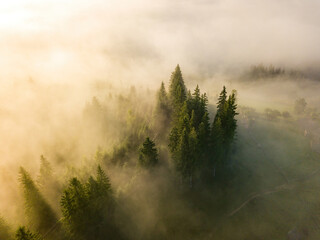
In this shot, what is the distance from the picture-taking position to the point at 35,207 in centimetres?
3897

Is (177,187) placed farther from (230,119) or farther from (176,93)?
(176,93)

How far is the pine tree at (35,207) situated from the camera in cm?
3825

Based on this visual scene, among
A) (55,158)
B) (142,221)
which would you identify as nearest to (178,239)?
(142,221)

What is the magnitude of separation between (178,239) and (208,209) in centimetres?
985

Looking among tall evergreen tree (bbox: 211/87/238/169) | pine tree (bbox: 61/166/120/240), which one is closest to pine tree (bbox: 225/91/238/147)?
tall evergreen tree (bbox: 211/87/238/169)

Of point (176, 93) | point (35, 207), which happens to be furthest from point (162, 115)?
point (35, 207)

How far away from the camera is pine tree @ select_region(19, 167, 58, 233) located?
38.2 m

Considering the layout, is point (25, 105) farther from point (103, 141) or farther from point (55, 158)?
point (103, 141)

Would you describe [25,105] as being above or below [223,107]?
above

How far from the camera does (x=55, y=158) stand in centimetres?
8800

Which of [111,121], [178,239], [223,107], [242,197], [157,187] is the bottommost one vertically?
[242,197]

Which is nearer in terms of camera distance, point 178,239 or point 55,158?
point 178,239

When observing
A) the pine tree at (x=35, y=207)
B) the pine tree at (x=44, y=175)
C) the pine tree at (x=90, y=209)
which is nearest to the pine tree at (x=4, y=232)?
the pine tree at (x=35, y=207)

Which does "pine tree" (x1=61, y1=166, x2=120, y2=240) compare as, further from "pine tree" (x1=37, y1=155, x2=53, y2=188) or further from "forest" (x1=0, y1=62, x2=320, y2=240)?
"pine tree" (x1=37, y1=155, x2=53, y2=188)
